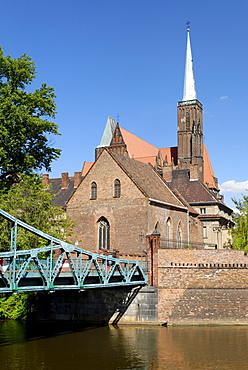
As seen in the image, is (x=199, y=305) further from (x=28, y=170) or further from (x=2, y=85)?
(x=2, y=85)

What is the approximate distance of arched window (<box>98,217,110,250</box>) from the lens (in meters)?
39.6

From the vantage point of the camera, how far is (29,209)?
109 feet

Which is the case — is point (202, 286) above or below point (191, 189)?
below

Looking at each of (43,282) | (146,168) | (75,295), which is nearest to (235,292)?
(75,295)

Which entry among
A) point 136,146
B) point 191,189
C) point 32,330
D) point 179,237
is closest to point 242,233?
point 179,237

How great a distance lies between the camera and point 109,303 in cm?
3191

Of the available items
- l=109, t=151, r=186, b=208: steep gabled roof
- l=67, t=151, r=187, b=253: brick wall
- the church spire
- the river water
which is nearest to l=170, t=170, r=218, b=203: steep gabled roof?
l=109, t=151, r=186, b=208: steep gabled roof

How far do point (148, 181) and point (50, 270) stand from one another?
20.2m

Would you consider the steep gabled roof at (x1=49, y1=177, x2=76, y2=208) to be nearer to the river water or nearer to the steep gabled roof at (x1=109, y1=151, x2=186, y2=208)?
the steep gabled roof at (x1=109, y1=151, x2=186, y2=208)

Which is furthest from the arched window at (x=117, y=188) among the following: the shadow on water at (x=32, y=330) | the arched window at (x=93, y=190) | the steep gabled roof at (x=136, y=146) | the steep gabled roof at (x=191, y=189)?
the steep gabled roof at (x=136, y=146)

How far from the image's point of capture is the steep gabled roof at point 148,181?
39031mm

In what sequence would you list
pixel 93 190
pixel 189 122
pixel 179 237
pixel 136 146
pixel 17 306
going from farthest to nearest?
pixel 189 122 < pixel 136 146 < pixel 179 237 < pixel 93 190 < pixel 17 306

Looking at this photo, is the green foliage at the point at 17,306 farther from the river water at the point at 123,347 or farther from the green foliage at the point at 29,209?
the green foliage at the point at 29,209

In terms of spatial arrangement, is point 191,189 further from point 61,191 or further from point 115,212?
point 115,212
